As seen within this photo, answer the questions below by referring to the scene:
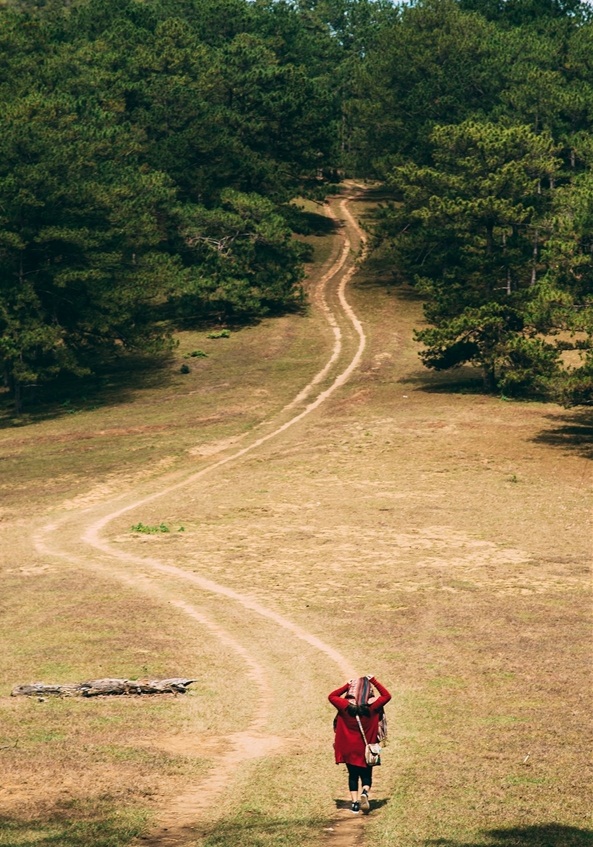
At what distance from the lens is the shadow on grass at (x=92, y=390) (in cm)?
6738

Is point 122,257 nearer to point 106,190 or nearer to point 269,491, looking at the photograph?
point 106,190

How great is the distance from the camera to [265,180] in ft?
308

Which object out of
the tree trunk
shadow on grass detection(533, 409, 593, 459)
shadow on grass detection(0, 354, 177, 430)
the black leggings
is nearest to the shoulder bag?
the black leggings

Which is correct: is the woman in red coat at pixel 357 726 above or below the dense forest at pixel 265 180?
below

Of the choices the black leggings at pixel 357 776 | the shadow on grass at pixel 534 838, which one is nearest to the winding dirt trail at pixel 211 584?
the black leggings at pixel 357 776

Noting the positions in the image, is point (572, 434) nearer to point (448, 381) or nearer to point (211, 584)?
point (448, 381)

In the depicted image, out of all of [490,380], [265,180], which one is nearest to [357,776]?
[490,380]

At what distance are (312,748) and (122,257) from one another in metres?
57.7

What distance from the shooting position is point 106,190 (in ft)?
228

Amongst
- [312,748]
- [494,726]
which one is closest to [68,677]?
[312,748]

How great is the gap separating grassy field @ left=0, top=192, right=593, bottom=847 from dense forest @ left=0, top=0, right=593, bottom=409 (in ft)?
19.3

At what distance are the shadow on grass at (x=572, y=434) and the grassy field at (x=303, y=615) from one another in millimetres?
209

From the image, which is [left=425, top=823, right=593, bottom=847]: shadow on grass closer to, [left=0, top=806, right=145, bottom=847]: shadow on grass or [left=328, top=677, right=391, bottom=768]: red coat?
[left=328, top=677, right=391, bottom=768]: red coat

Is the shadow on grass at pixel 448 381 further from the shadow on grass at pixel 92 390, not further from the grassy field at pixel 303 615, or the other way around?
the shadow on grass at pixel 92 390
